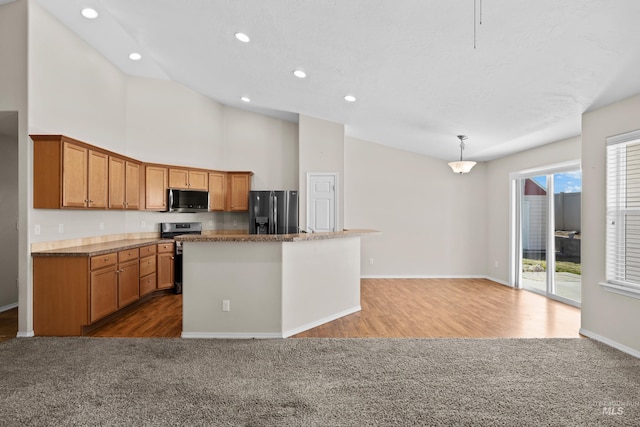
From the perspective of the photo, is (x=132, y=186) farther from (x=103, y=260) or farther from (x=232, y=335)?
(x=232, y=335)

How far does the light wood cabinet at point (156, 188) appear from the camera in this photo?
564 cm

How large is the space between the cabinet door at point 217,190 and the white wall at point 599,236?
5726 mm

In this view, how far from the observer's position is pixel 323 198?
628 centimetres

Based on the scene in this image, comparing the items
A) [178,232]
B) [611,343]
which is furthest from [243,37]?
[611,343]

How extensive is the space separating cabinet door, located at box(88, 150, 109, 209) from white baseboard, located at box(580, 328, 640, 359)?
6136 mm

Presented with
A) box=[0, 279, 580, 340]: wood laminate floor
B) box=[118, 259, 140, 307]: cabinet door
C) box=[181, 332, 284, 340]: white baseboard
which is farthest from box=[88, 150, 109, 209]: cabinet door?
box=[181, 332, 284, 340]: white baseboard

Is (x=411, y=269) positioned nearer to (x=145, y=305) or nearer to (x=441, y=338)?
(x=441, y=338)

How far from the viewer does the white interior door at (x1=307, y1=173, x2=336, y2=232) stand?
6.27 metres

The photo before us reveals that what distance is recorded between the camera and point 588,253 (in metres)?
3.64

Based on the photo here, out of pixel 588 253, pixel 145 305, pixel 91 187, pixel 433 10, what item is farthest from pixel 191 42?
pixel 588 253

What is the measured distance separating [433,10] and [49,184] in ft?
14.1

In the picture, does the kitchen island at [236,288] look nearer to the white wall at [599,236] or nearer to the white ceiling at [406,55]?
the white ceiling at [406,55]

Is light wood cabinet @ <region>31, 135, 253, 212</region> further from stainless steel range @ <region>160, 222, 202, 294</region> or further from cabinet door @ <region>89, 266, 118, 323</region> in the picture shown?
cabinet door @ <region>89, 266, 118, 323</region>

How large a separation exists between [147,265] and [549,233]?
6571mm
